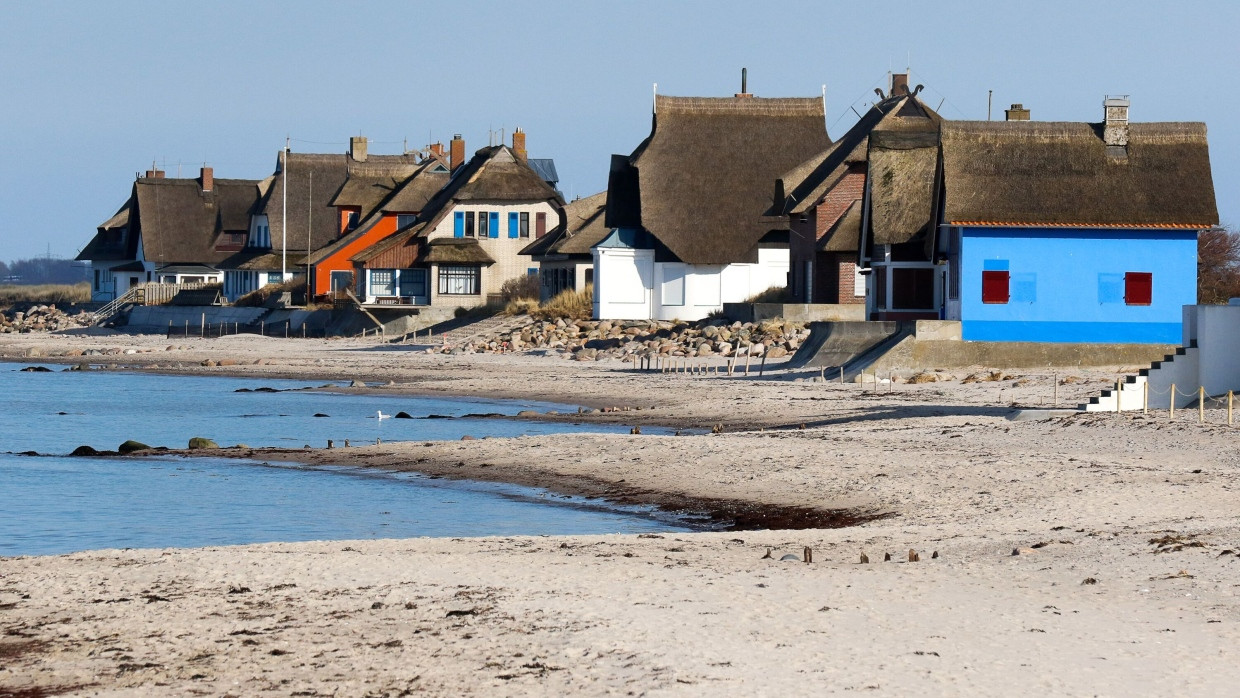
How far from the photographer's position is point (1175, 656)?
888 centimetres

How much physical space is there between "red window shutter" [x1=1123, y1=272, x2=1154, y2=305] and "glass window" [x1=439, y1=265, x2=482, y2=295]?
110ft

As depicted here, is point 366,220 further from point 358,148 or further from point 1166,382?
point 1166,382

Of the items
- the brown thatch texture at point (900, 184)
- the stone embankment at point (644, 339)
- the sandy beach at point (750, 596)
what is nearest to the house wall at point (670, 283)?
Result: the stone embankment at point (644, 339)

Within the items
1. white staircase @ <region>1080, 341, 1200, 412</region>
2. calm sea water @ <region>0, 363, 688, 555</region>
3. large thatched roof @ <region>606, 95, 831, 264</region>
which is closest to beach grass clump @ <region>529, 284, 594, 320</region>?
large thatched roof @ <region>606, 95, 831, 264</region>

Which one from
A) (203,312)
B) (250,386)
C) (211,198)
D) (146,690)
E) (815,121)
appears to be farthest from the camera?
(211,198)

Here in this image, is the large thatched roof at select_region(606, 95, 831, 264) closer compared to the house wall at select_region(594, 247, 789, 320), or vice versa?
the large thatched roof at select_region(606, 95, 831, 264)

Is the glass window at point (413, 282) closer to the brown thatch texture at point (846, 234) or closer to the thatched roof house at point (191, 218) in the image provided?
the thatched roof house at point (191, 218)

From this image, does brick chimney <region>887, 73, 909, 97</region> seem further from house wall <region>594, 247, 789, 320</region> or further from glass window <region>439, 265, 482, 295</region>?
glass window <region>439, 265, 482, 295</region>

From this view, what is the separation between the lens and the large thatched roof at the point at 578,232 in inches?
2322

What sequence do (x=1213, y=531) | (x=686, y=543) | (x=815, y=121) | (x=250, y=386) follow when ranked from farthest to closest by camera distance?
(x=815, y=121) < (x=250, y=386) < (x=686, y=543) < (x=1213, y=531)

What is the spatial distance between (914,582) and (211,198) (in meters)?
81.1

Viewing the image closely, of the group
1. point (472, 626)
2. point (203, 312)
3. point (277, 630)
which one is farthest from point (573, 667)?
point (203, 312)

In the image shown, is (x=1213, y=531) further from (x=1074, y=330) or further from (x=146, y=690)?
(x=1074, y=330)

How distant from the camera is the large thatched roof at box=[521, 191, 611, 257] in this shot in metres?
59.0
